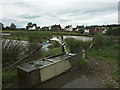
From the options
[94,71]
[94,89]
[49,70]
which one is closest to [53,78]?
[49,70]

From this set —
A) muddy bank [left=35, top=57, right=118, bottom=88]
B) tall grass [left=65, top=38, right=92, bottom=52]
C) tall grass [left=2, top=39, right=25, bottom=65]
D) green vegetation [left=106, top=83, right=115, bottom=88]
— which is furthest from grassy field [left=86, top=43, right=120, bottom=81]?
tall grass [left=2, top=39, right=25, bottom=65]

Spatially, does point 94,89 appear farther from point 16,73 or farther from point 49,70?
point 16,73

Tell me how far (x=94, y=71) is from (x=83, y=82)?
3.21 feet

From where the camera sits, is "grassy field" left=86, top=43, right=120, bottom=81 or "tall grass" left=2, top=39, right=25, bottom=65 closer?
"tall grass" left=2, top=39, right=25, bottom=65

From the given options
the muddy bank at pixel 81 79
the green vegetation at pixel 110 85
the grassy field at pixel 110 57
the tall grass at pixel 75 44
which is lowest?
the green vegetation at pixel 110 85

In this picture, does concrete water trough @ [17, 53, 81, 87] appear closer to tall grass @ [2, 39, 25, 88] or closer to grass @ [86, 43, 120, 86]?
tall grass @ [2, 39, 25, 88]

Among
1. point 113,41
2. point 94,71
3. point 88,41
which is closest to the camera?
point 94,71

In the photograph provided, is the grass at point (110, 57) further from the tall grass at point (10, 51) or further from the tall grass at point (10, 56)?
the tall grass at point (10, 51)

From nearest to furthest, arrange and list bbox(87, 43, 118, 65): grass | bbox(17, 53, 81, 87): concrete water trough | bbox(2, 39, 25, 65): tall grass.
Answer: bbox(17, 53, 81, 87): concrete water trough
bbox(2, 39, 25, 65): tall grass
bbox(87, 43, 118, 65): grass

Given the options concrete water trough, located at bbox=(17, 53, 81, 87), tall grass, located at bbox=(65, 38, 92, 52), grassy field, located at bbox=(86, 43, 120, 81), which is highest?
tall grass, located at bbox=(65, 38, 92, 52)

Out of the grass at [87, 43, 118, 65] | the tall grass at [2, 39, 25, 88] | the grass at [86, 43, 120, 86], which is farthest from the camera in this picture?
the grass at [87, 43, 118, 65]

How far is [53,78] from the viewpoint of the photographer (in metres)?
2.82

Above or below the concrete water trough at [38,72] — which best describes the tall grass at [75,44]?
above

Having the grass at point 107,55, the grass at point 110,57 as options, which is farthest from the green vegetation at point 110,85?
the grass at point 107,55
